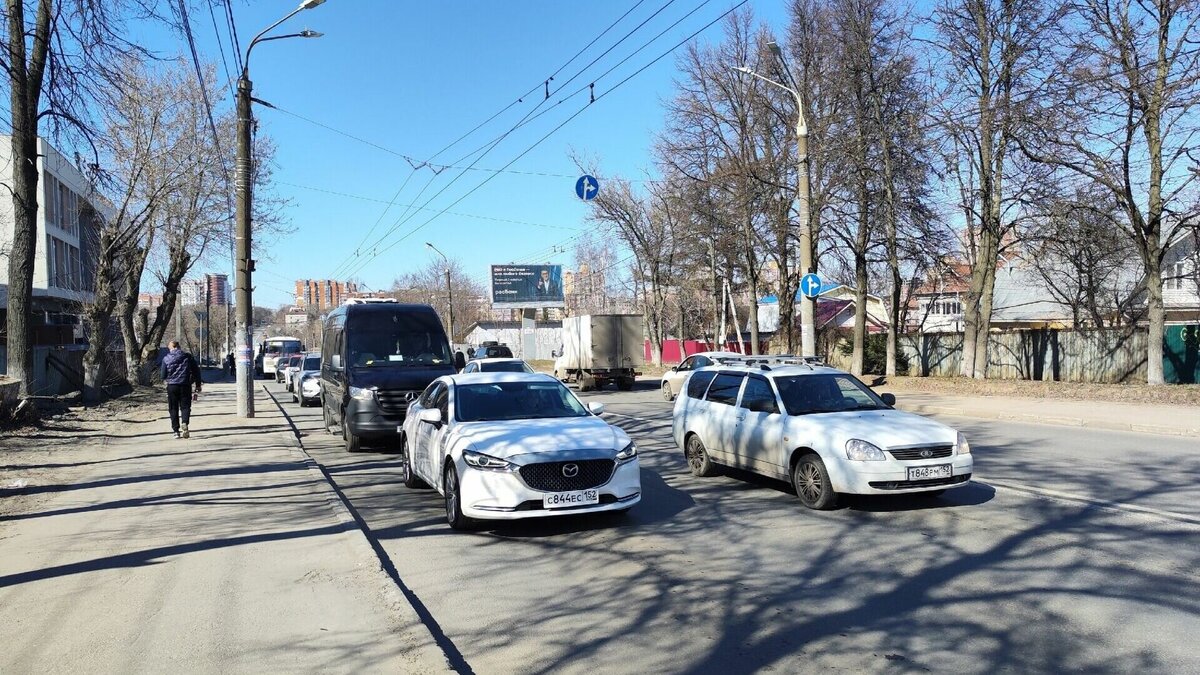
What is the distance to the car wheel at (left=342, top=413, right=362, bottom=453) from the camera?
43.9ft

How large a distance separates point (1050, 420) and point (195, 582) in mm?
16881

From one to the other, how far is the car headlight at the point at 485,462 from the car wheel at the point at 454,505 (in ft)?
0.84

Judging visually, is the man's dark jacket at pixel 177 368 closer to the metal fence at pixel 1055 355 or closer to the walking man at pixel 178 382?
the walking man at pixel 178 382

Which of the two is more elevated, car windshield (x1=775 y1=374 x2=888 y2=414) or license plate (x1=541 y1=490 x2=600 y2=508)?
car windshield (x1=775 y1=374 x2=888 y2=414)

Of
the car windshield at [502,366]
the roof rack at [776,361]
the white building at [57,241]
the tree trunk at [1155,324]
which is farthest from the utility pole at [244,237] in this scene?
the tree trunk at [1155,324]

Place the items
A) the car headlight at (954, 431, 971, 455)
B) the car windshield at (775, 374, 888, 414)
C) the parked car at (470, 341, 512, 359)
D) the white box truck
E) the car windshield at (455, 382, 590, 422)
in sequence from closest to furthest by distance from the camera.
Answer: the car headlight at (954, 431, 971, 455), the car windshield at (455, 382, 590, 422), the car windshield at (775, 374, 888, 414), the white box truck, the parked car at (470, 341, 512, 359)

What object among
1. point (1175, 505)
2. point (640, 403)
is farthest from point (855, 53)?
point (1175, 505)

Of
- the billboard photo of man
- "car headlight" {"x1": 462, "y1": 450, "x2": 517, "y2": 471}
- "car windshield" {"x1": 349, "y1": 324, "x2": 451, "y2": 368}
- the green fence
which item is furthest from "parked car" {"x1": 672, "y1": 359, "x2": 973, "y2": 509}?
the billboard photo of man

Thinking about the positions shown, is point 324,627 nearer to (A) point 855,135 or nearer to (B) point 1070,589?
(B) point 1070,589

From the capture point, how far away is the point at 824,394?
9.27 meters

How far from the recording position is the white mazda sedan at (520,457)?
7258 millimetres

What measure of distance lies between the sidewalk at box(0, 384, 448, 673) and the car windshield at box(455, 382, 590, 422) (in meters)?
1.71

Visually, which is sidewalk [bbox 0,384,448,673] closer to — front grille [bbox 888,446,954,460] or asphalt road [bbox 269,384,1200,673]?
asphalt road [bbox 269,384,1200,673]

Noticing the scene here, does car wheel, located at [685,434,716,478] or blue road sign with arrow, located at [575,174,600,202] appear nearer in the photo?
car wheel, located at [685,434,716,478]
